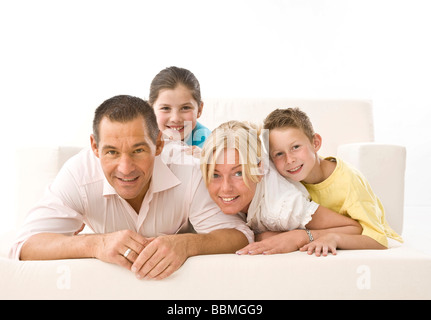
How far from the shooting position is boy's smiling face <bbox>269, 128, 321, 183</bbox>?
195 centimetres

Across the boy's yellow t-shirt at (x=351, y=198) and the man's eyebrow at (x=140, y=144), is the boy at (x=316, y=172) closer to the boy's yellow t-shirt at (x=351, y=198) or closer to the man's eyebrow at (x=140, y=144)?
the boy's yellow t-shirt at (x=351, y=198)

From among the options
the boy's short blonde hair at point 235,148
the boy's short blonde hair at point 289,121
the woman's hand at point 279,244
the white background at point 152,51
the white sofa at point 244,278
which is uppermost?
the white background at point 152,51

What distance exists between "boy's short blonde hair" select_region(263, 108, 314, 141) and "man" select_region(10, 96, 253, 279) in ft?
1.23

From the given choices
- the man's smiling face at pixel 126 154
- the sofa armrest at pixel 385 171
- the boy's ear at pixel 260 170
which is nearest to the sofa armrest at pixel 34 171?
the man's smiling face at pixel 126 154

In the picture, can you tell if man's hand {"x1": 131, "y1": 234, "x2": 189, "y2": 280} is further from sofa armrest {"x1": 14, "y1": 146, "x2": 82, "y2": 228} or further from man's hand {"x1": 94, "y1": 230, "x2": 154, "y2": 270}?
sofa armrest {"x1": 14, "y1": 146, "x2": 82, "y2": 228}

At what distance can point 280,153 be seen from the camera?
1998 millimetres

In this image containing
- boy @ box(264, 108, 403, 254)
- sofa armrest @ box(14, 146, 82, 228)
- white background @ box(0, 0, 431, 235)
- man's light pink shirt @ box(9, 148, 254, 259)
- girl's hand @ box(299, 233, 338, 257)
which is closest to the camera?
girl's hand @ box(299, 233, 338, 257)

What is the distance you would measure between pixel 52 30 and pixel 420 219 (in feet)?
11.5

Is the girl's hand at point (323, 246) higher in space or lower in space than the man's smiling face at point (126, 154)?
lower

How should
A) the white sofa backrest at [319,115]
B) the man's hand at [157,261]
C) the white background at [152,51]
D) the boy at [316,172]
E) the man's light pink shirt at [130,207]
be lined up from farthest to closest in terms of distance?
the white background at [152,51] < the white sofa backrest at [319,115] < the boy at [316,172] < the man's light pink shirt at [130,207] < the man's hand at [157,261]

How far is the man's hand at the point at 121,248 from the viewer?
4.93 ft

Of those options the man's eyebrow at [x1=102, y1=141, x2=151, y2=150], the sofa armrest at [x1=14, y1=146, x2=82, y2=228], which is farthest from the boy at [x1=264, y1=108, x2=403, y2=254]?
the sofa armrest at [x1=14, y1=146, x2=82, y2=228]

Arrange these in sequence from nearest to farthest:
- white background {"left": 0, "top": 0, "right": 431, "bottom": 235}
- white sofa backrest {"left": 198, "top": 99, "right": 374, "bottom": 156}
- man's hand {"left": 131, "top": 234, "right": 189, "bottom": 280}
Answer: man's hand {"left": 131, "top": 234, "right": 189, "bottom": 280} → white sofa backrest {"left": 198, "top": 99, "right": 374, "bottom": 156} → white background {"left": 0, "top": 0, "right": 431, "bottom": 235}

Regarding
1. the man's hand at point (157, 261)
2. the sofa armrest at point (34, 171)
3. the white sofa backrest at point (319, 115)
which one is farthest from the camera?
the white sofa backrest at point (319, 115)
